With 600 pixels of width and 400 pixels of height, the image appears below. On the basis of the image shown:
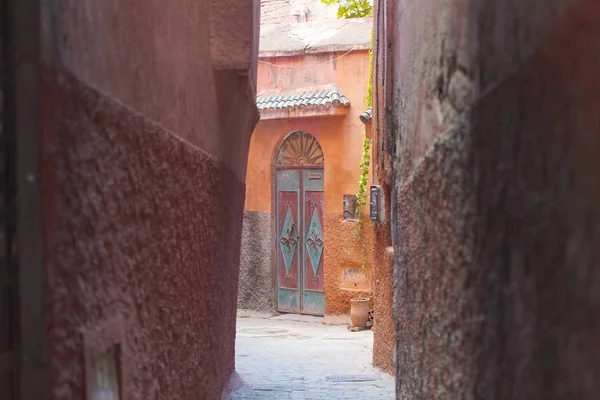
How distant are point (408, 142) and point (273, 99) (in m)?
8.46

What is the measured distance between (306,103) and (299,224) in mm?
2042

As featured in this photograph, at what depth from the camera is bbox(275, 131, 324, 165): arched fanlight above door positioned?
1094 centimetres

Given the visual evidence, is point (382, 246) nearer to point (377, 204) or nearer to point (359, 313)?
point (377, 204)

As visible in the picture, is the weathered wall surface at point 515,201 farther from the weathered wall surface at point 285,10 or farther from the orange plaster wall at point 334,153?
the weathered wall surface at point 285,10

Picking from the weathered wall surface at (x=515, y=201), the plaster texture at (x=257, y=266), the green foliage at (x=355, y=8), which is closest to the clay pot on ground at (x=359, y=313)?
the plaster texture at (x=257, y=266)

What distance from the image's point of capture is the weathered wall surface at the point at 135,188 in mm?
1401

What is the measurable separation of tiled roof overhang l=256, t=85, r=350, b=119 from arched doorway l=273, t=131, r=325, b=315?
535mm

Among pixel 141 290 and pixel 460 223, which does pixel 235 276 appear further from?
pixel 460 223

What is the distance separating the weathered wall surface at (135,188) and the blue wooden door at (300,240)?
→ 285 inches

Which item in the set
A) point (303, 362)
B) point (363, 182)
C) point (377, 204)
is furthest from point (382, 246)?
point (363, 182)

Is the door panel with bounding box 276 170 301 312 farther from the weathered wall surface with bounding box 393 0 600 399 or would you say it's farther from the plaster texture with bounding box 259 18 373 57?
the weathered wall surface with bounding box 393 0 600 399

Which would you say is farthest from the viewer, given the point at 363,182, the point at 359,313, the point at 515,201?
the point at 363,182

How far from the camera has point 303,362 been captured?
6.61 metres

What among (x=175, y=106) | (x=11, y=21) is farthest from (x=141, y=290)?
(x=11, y=21)
